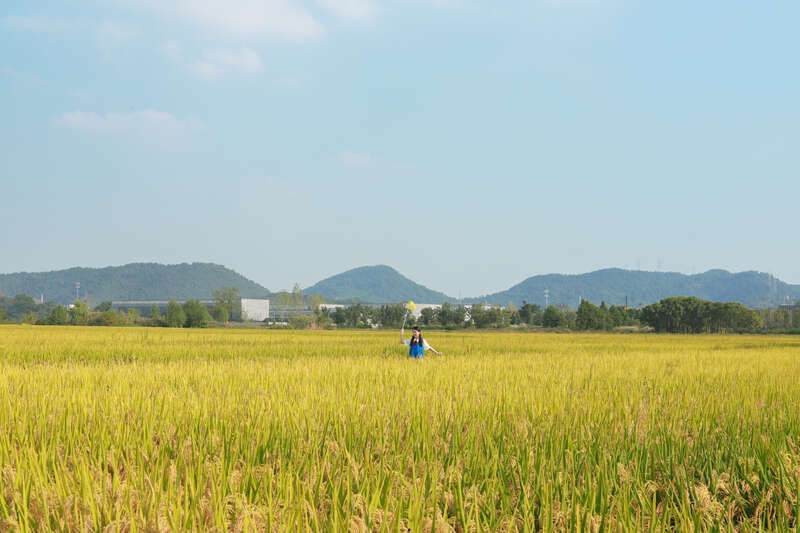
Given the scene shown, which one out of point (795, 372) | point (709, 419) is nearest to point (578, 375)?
point (709, 419)

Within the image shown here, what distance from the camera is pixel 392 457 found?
306 cm

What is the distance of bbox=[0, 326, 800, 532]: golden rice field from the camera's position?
2.06m

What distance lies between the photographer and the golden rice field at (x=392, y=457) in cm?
206

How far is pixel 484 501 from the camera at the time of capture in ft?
7.75

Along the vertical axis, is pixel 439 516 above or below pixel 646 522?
above

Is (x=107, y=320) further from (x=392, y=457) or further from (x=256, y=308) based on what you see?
(x=392, y=457)

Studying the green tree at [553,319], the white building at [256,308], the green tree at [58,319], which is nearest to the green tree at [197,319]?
the green tree at [58,319]

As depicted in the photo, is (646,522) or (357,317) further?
(357,317)

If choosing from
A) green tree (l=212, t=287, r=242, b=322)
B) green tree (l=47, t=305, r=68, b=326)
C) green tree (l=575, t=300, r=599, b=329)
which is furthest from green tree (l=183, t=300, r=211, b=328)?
green tree (l=575, t=300, r=599, b=329)

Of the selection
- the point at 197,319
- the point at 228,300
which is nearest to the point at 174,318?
the point at 197,319

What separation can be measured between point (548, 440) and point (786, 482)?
123 centimetres

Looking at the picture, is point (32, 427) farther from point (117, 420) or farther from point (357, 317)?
point (357, 317)

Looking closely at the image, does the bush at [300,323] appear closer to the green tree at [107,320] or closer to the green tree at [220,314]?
the green tree at [220,314]

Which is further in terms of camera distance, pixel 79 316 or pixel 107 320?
pixel 79 316
